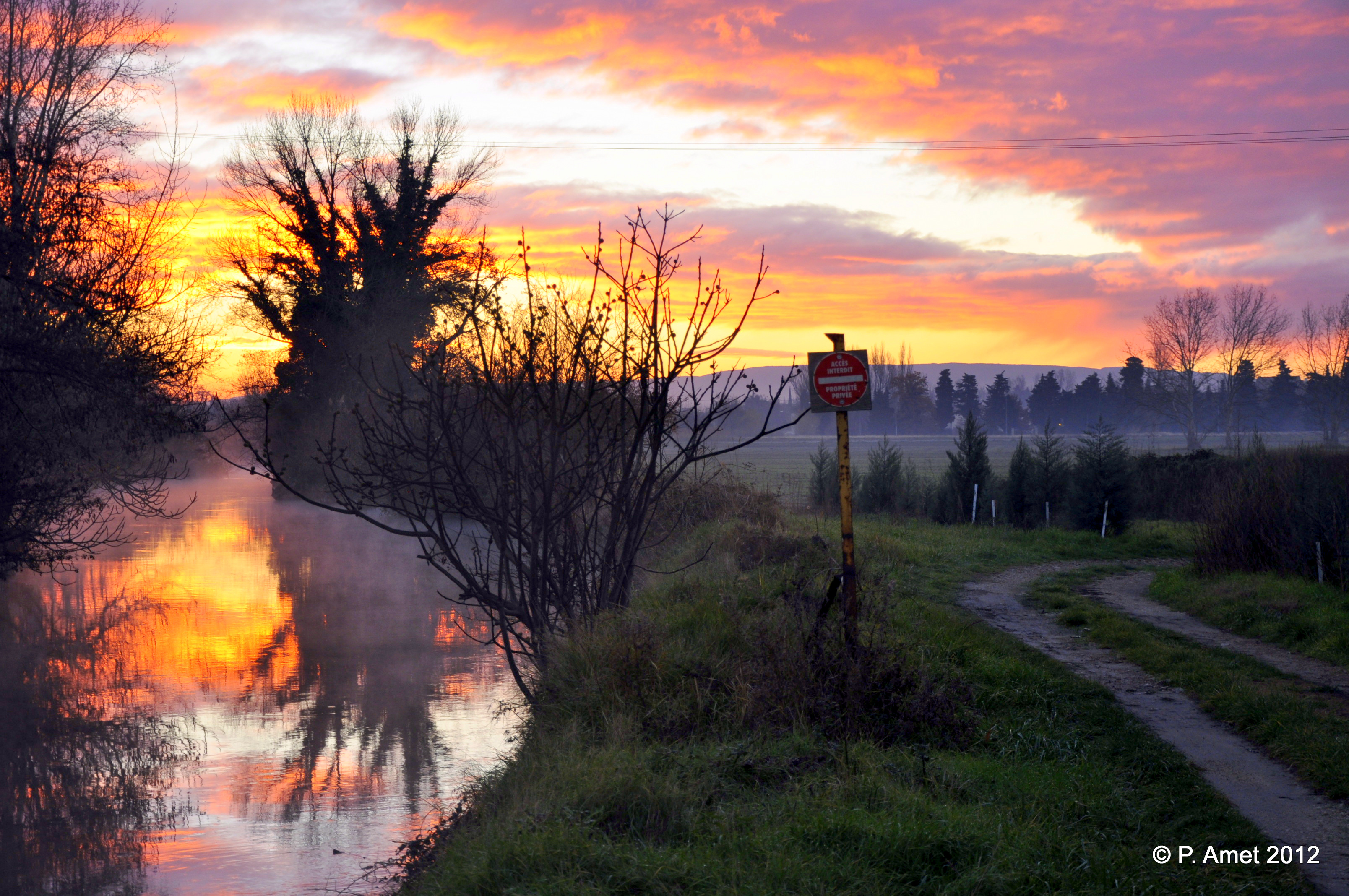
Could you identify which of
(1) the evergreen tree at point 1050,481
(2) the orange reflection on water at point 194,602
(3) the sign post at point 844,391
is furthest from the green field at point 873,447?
(3) the sign post at point 844,391

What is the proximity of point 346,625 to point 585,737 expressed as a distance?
37.3 ft

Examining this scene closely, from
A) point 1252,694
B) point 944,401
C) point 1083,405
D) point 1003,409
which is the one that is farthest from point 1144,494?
point 944,401

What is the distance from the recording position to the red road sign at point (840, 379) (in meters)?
7.85

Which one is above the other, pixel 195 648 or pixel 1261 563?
pixel 1261 563

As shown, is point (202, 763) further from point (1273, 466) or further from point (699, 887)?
point (1273, 466)

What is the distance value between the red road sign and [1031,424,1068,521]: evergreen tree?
25579 mm

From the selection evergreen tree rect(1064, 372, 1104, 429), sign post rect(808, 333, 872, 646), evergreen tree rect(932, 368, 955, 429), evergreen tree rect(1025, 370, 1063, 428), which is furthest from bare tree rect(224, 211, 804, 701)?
evergreen tree rect(932, 368, 955, 429)

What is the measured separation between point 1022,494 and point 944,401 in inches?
5057

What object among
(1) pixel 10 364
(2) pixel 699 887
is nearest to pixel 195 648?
(1) pixel 10 364

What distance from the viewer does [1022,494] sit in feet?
106

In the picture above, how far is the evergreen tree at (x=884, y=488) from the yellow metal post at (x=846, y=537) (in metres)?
26.8

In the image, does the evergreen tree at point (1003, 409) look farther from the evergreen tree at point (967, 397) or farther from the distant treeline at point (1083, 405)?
the evergreen tree at point (967, 397)

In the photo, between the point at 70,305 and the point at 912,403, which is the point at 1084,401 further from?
the point at 70,305

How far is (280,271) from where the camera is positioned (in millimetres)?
38031
